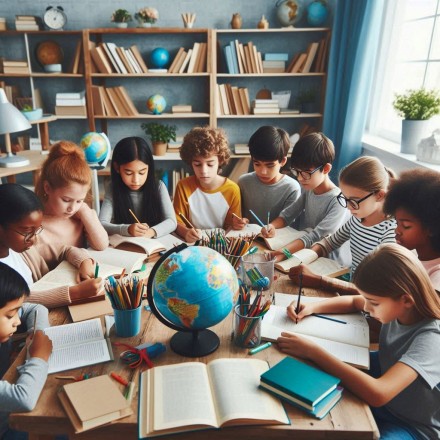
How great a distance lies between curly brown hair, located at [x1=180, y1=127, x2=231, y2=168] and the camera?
86.0 inches

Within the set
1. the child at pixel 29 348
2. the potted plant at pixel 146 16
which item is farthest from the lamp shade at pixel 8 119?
the child at pixel 29 348

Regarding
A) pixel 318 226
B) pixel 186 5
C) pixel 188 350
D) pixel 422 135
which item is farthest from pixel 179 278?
pixel 186 5

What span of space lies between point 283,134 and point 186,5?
8.21ft

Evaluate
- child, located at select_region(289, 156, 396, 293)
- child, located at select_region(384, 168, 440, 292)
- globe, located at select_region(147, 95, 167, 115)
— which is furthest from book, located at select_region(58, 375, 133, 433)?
globe, located at select_region(147, 95, 167, 115)

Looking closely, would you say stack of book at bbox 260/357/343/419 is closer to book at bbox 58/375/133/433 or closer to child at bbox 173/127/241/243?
book at bbox 58/375/133/433

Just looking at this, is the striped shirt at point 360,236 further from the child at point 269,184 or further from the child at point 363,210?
the child at point 269,184

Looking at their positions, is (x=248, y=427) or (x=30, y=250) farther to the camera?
(x=30, y=250)

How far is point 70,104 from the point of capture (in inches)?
160

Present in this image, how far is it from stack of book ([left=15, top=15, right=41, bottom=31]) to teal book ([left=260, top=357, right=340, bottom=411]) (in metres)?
4.00

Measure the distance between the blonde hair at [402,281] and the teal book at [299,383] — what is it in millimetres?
274

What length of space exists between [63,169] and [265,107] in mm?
2742

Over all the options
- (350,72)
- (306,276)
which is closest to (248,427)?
(306,276)

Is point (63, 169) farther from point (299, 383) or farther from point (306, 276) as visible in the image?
point (299, 383)

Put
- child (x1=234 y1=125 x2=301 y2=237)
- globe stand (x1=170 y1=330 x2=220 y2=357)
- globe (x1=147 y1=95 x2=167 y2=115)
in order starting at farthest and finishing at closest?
globe (x1=147 y1=95 x2=167 y2=115), child (x1=234 y1=125 x2=301 y2=237), globe stand (x1=170 y1=330 x2=220 y2=357)
